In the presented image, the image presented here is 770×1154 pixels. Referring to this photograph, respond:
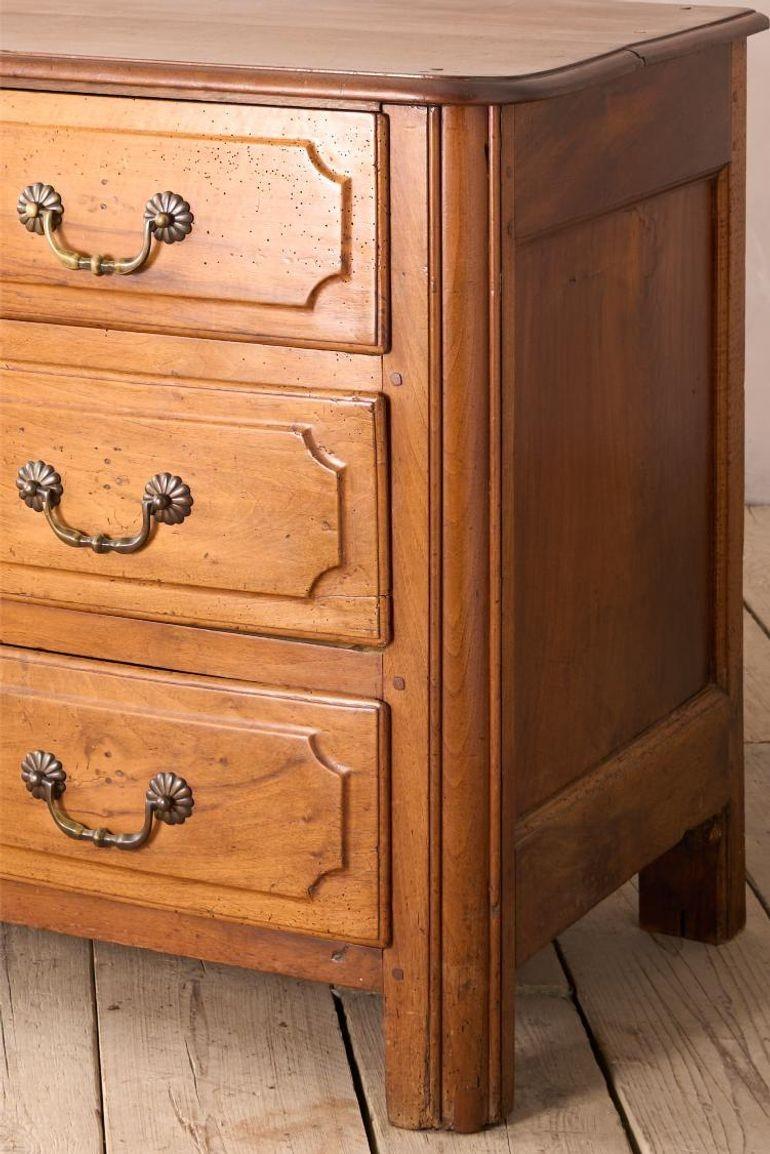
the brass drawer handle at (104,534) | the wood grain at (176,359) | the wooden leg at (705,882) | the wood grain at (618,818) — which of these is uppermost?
the wood grain at (176,359)

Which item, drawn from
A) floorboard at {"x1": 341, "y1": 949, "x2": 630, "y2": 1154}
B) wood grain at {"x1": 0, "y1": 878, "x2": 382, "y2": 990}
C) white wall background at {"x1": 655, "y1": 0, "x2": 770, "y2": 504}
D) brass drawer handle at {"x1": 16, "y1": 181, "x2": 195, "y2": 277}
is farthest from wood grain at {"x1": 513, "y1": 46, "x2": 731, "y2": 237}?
white wall background at {"x1": 655, "y1": 0, "x2": 770, "y2": 504}

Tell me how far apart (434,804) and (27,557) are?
383mm

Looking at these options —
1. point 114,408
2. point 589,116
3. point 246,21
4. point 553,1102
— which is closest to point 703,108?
point 589,116

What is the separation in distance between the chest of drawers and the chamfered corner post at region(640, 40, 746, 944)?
6cm

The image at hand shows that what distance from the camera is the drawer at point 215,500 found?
139cm

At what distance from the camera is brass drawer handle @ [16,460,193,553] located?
1445 mm

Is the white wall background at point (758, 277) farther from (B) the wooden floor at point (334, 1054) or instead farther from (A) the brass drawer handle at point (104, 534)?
(A) the brass drawer handle at point (104, 534)

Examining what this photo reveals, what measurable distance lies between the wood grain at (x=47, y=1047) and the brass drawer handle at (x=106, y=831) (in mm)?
215

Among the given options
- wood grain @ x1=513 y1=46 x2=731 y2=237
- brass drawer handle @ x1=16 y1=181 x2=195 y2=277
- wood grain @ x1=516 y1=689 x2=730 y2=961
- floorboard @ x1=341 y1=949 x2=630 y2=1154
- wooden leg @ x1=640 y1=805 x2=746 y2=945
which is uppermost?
wood grain @ x1=513 y1=46 x2=731 y2=237

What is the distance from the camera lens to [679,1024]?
1.69 m

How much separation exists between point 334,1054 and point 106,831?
0.29 metres

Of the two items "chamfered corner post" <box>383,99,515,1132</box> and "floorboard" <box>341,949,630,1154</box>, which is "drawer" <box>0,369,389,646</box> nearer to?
"chamfered corner post" <box>383,99,515,1132</box>

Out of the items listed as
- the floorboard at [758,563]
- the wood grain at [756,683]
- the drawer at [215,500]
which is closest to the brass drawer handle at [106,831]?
the drawer at [215,500]

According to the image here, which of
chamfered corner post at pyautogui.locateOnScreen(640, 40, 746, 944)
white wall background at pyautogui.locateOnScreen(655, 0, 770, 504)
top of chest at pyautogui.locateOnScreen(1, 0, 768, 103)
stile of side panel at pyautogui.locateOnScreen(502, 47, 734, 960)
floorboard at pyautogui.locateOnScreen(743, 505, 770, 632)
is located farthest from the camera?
white wall background at pyautogui.locateOnScreen(655, 0, 770, 504)
